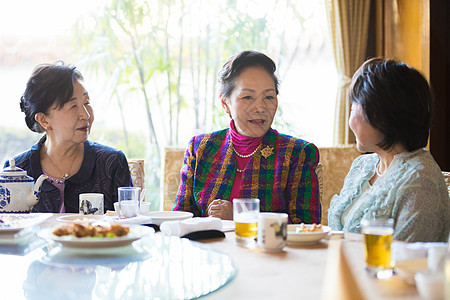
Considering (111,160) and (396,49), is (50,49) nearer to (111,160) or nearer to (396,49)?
Result: (111,160)

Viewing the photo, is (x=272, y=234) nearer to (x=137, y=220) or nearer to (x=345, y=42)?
(x=137, y=220)

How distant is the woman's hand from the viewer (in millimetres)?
1960

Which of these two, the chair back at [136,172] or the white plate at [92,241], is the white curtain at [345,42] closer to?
the chair back at [136,172]

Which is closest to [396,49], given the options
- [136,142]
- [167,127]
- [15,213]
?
[167,127]

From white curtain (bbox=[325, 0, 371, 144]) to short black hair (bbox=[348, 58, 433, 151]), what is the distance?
216cm

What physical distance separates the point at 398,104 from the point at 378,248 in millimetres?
722

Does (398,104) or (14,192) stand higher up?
(398,104)

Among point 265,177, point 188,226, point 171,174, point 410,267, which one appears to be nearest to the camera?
point 410,267

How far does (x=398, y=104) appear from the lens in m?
1.65

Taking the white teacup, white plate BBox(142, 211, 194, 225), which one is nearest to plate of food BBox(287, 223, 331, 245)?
white plate BBox(142, 211, 194, 225)

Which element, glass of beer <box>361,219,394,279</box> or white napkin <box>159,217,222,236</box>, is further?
white napkin <box>159,217,222,236</box>

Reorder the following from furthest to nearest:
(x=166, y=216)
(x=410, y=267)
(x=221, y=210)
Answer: (x=221, y=210) → (x=166, y=216) → (x=410, y=267)

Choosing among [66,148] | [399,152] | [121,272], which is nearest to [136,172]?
[66,148]

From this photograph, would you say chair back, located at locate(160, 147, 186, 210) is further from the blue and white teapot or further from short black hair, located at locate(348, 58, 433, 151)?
short black hair, located at locate(348, 58, 433, 151)
